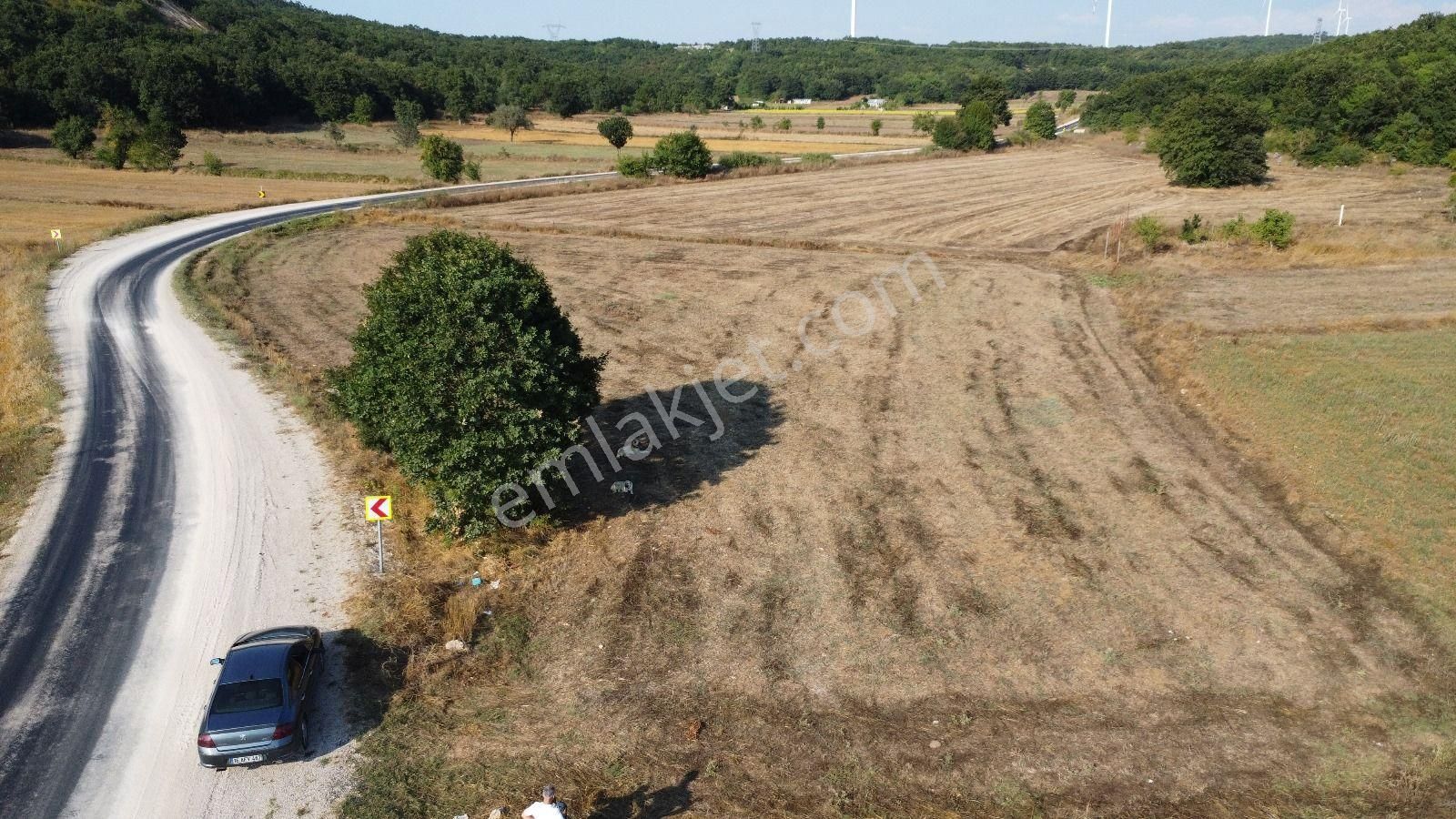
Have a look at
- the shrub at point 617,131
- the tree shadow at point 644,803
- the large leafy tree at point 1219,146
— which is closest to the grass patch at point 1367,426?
the tree shadow at point 644,803

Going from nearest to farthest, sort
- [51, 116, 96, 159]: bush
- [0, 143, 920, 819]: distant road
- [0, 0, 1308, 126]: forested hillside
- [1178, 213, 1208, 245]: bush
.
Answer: [0, 143, 920, 819]: distant road, [1178, 213, 1208, 245]: bush, [51, 116, 96, 159]: bush, [0, 0, 1308, 126]: forested hillside

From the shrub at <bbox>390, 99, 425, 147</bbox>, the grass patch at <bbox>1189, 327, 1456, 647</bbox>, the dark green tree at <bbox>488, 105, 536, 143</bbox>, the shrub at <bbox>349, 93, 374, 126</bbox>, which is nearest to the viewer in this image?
Answer: the grass patch at <bbox>1189, 327, 1456, 647</bbox>

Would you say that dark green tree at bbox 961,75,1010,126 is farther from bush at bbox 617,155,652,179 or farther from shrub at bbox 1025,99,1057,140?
bush at bbox 617,155,652,179

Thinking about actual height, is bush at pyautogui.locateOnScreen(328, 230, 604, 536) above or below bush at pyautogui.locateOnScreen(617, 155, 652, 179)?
below

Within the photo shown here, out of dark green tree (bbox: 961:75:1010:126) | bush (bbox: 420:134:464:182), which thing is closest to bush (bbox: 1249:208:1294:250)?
bush (bbox: 420:134:464:182)

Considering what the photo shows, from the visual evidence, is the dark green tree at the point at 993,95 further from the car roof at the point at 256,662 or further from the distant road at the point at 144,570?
the car roof at the point at 256,662

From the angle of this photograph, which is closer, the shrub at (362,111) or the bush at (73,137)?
the bush at (73,137)

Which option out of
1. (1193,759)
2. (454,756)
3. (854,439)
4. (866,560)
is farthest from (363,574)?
(1193,759)
